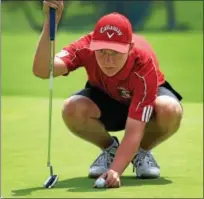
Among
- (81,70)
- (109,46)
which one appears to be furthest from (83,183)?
(81,70)

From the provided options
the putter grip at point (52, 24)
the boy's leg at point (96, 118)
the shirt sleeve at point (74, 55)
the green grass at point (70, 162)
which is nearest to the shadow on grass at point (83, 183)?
the green grass at point (70, 162)

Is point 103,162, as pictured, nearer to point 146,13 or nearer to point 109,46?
point 109,46

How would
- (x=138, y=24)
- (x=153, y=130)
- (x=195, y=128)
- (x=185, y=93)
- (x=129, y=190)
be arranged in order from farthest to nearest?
(x=138, y=24) < (x=185, y=93) < (x=195, y=128) < (x=153, y=130) < (x=129, y=190)

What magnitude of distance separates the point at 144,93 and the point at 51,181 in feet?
1.98

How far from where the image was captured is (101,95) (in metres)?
4.57

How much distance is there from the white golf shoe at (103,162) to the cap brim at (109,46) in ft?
2.16

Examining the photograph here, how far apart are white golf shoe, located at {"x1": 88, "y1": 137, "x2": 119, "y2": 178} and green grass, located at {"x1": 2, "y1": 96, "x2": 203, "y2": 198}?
56 millimetres

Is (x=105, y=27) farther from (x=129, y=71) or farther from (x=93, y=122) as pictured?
(x=93, y=122)

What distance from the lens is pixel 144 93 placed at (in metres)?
4.21

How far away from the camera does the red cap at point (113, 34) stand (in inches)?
161

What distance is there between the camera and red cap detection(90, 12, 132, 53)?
408cm

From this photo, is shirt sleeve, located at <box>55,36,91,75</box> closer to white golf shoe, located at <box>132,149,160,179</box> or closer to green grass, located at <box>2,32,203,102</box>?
white golf shoe, located at <box>132,149,160,179</box>

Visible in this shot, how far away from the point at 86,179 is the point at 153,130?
44 centimetres

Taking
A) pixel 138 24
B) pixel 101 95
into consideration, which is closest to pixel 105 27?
pixel 101 95
